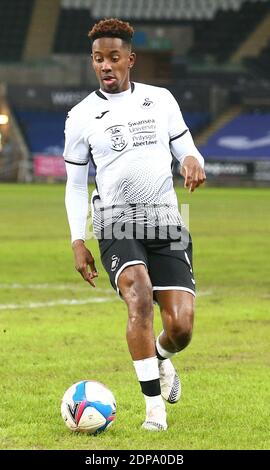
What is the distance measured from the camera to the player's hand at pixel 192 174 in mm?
6371

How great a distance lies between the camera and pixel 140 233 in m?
6.77

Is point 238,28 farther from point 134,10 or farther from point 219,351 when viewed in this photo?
point 219,351

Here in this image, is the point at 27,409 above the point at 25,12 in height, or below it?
below

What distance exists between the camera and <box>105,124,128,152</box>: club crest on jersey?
22.0ft

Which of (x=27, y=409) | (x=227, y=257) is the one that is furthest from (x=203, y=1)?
(x=27, y=409)

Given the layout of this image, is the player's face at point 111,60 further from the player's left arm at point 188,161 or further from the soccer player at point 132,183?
the player's left arm at point 188,161

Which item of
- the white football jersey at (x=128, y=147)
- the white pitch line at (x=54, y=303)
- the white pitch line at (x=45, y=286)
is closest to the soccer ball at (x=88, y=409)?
the white football jersey at (x=128, y=147)

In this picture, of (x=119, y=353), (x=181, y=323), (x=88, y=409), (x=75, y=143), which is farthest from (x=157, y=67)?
(x=88, y=409)

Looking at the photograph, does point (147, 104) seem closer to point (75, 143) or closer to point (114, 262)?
point (75, 143)

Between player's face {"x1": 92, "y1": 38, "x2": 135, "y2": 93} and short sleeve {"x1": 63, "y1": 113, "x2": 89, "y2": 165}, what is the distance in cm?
33

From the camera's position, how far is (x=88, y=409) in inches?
244

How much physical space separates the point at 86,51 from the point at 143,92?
174 ft

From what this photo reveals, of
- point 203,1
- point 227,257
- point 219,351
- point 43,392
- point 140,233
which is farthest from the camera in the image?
point 203,1

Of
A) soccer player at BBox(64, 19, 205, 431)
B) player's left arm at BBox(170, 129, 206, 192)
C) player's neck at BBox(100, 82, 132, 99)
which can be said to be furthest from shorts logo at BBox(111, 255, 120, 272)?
player's neck at BBox(100, 82, 132, 99)
